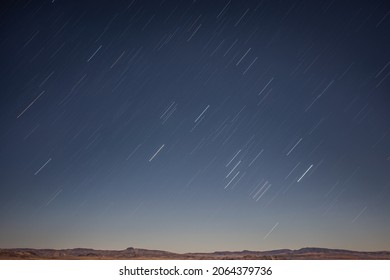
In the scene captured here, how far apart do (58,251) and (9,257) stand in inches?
65.0

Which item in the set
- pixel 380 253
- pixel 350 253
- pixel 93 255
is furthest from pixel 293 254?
pixel 93 255

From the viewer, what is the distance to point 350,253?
46.5 feet

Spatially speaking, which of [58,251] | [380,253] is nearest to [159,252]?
[58,251]

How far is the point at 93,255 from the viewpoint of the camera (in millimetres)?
14586
